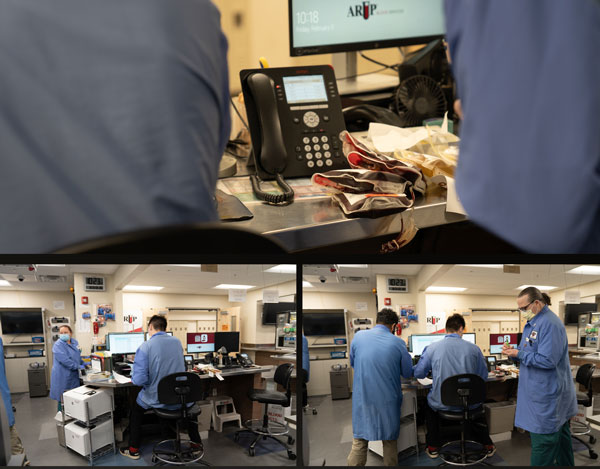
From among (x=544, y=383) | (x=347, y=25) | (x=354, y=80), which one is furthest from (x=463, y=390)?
(x=354, y=80)

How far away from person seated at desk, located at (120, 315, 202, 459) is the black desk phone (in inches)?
23.4

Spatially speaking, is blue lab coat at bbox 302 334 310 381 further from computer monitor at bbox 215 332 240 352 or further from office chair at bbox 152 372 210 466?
office chair at bbox 152 372 210 466

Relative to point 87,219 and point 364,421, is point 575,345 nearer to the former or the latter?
point 364,421

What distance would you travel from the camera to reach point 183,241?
0.77m

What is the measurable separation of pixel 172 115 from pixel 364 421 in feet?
2.64

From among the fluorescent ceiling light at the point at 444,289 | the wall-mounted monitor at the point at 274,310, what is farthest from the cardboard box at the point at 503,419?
the wall-mounted monitor at the point at 274,310

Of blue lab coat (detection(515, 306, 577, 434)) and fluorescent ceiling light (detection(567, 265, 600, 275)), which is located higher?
fluorescent ceiling light (detection(567, 265, 600, 275))

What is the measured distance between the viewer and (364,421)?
46.9 inches

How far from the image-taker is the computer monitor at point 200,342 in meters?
1.16

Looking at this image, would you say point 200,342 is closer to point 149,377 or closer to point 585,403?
point 149,377

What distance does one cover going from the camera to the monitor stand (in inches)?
91.6

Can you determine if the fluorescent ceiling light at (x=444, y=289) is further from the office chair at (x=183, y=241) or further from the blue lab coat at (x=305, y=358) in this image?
the office chair at (x=183, y=241)

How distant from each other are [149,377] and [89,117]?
61 cm

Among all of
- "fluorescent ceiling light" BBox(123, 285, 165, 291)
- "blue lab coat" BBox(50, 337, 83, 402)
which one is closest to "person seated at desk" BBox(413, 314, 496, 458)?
"fluorescent ceiling light" BBox(123, 285, 165, 291)
